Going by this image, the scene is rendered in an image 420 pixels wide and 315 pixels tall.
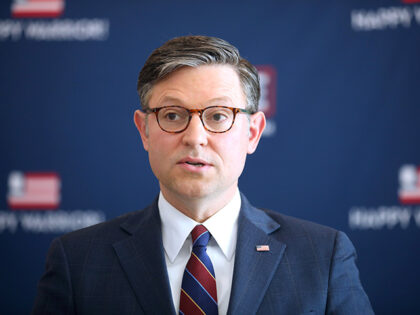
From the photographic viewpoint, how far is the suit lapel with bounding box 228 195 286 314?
1.19 m

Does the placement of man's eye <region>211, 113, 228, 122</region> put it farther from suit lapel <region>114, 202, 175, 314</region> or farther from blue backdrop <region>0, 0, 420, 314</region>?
blue backdrop <region>0, 0, 420, 314</region>

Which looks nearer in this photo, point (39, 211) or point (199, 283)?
point (199, 283)

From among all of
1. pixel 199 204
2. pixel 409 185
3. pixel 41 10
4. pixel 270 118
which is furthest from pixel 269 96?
pixel 41 10

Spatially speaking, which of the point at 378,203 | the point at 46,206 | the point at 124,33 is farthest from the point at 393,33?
the point at 46,206

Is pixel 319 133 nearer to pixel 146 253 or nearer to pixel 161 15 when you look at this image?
pixel 161 15

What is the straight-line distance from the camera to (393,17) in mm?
2391

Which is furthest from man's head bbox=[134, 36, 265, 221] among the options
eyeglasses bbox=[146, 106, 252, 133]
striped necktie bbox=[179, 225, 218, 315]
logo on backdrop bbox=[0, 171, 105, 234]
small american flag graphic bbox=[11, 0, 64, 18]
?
small american flag graphic bbox=[11, 0, 64, 18]

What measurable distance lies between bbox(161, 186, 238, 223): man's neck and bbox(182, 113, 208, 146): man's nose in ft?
0.63

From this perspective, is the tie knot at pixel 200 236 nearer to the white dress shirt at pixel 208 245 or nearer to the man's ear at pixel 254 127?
the white dress shirt at pixel 208 245

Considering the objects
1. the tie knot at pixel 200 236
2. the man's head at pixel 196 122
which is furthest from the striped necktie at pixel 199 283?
the man's head at pixel 196 122

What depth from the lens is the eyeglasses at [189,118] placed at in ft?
4.08

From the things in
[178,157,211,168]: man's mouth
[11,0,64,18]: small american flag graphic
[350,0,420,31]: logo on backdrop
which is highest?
[11,0,64,18]: small american flag graphic

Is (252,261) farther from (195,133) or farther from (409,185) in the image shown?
(409,185)

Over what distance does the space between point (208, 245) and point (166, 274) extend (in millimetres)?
172
